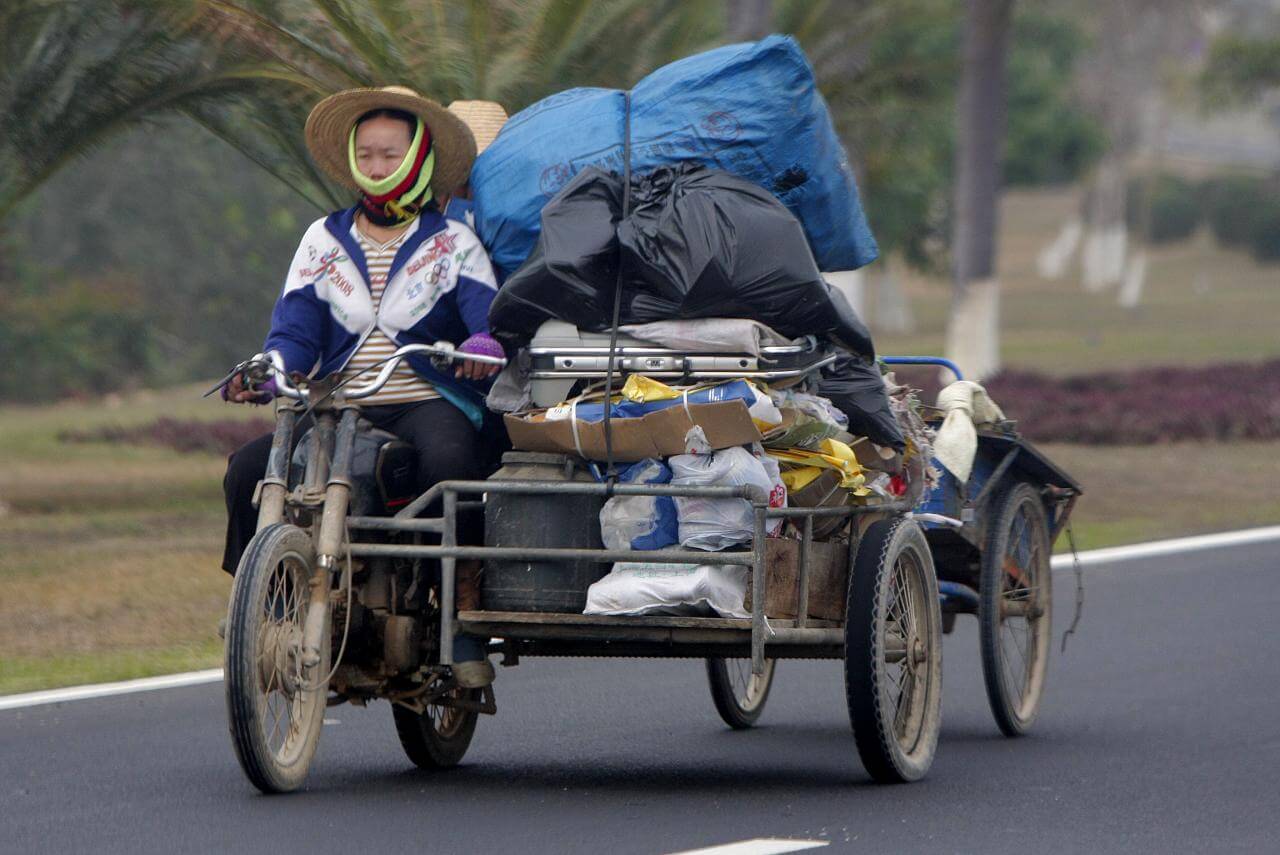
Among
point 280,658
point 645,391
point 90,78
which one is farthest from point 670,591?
point 90,78

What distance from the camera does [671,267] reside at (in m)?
6.34

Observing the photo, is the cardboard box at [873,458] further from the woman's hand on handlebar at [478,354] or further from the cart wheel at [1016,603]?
the woman's hand on handlebar at [478,354]

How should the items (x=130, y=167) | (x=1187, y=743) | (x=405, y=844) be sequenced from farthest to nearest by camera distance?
(x=130, y=167)
(x=1187, y=743)
(x=405, y=844)

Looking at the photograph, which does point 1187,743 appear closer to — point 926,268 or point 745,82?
point 745,82

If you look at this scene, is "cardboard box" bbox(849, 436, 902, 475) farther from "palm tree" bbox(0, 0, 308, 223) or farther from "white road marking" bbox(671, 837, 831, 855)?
"palm tree" bbox(0, 0, 308, 223)

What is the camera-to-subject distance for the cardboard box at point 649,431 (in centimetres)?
614

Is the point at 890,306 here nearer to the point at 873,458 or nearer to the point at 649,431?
the point at 873,458

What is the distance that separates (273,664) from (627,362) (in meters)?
1.35

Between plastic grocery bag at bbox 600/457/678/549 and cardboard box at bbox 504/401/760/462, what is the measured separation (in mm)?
56

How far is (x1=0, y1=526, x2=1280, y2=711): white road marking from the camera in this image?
8.71m

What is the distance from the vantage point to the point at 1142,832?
247 inches

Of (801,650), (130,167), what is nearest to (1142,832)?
(801,650)

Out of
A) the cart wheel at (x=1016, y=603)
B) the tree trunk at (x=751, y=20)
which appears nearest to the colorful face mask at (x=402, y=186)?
the cart wheel at (x=1016, y=603)

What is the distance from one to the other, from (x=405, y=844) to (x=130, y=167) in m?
26.9
